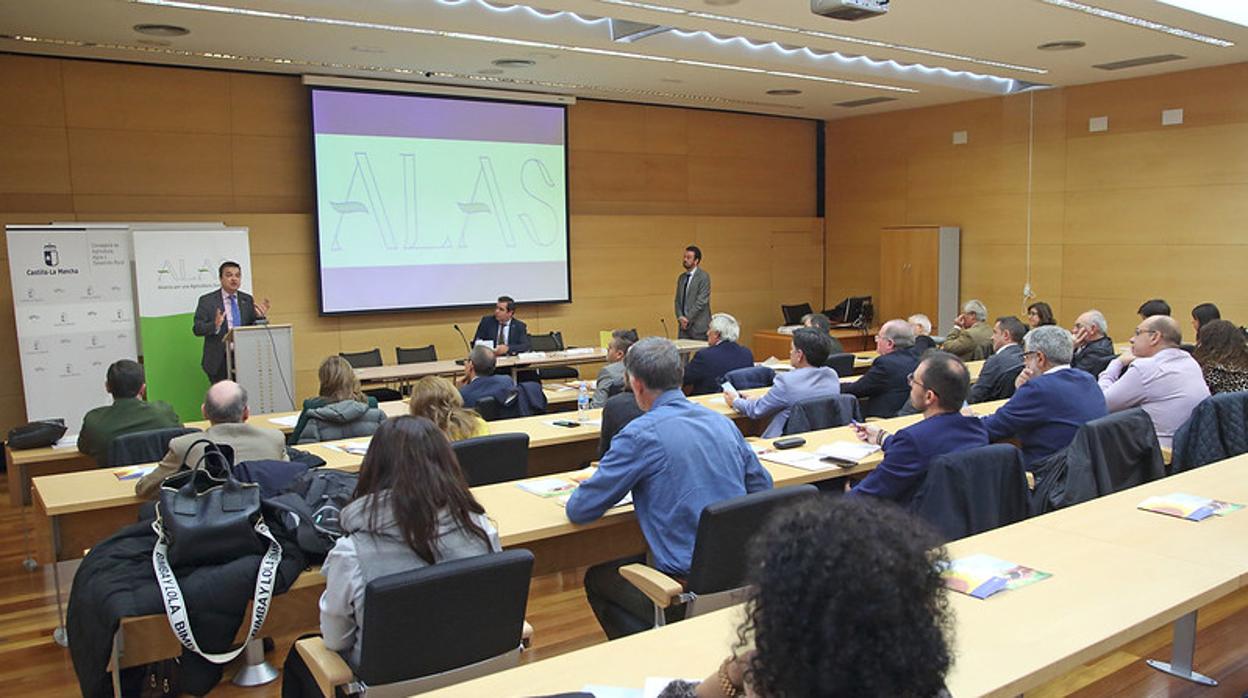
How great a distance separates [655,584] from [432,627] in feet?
2.67

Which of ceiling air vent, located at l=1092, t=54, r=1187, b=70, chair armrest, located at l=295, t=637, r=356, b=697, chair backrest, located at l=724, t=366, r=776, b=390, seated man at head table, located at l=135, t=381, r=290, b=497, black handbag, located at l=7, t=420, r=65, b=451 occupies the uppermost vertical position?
ceiling air vent, located at l=1092, t=54, r=1187, b=70

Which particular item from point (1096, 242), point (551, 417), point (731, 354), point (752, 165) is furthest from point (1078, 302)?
point (551, 417)

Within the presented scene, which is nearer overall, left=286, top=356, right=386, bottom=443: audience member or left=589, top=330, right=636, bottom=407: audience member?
left=286, top=356, right=386, bottom=443: audience member

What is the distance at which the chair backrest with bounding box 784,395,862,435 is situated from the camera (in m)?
4.95

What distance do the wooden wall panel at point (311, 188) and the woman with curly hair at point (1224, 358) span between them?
693cm

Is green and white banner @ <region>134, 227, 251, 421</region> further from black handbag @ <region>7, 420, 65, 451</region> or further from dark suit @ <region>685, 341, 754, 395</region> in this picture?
dark suit @ <region>685, 341, 754, 395</region>

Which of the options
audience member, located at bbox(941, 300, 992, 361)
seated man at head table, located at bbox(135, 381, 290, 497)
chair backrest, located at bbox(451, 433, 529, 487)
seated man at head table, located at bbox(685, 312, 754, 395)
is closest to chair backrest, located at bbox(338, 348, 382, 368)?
seated man at head table, located at bbox(685, 312, 754, 395)

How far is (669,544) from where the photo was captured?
10.3 ft

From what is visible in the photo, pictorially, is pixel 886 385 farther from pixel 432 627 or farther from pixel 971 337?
pixel 432 627

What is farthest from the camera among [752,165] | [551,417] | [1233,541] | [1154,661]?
[752,165]

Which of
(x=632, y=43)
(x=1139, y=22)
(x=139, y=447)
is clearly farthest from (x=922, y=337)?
(x=139, y=447)

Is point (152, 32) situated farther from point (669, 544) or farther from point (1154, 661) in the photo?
point (1154, 661)

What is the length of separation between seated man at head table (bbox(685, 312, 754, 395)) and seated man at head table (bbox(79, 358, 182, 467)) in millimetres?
3456

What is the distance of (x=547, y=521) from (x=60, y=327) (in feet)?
20.1
